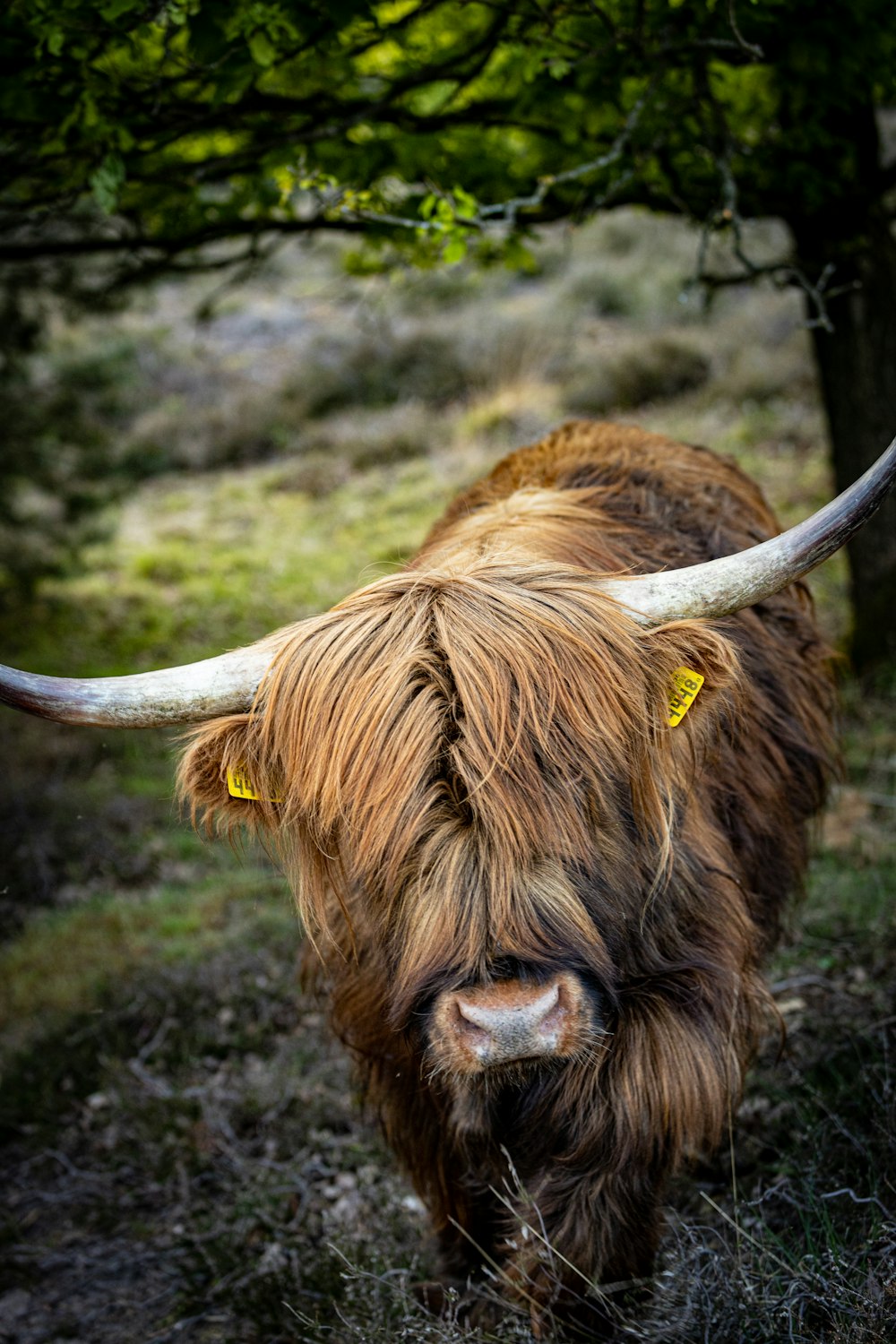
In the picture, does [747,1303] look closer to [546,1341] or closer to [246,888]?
[546,1341]

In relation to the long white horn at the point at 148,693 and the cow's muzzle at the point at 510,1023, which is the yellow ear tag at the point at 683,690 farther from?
the long white horn at the point at 148,693

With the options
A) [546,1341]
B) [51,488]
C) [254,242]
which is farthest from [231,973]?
[51,488]

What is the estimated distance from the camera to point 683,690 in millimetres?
2201

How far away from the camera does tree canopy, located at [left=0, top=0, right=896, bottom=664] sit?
3.34 m

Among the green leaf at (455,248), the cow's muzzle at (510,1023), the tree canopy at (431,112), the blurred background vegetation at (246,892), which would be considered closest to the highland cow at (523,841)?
the cow's muzzle at (510,1023)

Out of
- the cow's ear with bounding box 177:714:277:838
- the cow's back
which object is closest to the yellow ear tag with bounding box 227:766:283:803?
the cow's ear with bounding box 177:714:277:838

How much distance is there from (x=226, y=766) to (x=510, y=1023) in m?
0.85

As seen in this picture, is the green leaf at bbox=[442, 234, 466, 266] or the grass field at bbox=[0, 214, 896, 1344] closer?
the grass field at bbox=[0, 214, 896, 1344]

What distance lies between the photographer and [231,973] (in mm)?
Answer: 4637

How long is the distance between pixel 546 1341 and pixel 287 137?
389cm

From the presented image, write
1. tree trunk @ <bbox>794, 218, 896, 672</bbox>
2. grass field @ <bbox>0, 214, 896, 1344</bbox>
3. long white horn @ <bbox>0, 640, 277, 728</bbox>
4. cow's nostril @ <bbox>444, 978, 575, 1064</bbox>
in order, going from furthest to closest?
1. tree trunk @ <bbox>794, 218, 896, 672</bbox>
2. grass field @ <bbox>0, 214, 896, 1344</bbox>
3. long white horn @ <bbox>0, 640, 277, 728</bbox>
4. cow's nostril @ <bbox>444, 978, 575, 1064</bbox>

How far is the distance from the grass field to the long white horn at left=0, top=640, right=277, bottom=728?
51 cm

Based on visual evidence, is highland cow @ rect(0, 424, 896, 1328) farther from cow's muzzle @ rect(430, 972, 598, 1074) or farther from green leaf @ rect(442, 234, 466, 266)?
green leaf @ rect(442, 234, 466, 266)

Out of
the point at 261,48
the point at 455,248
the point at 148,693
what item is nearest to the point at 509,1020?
the point at 148,693
